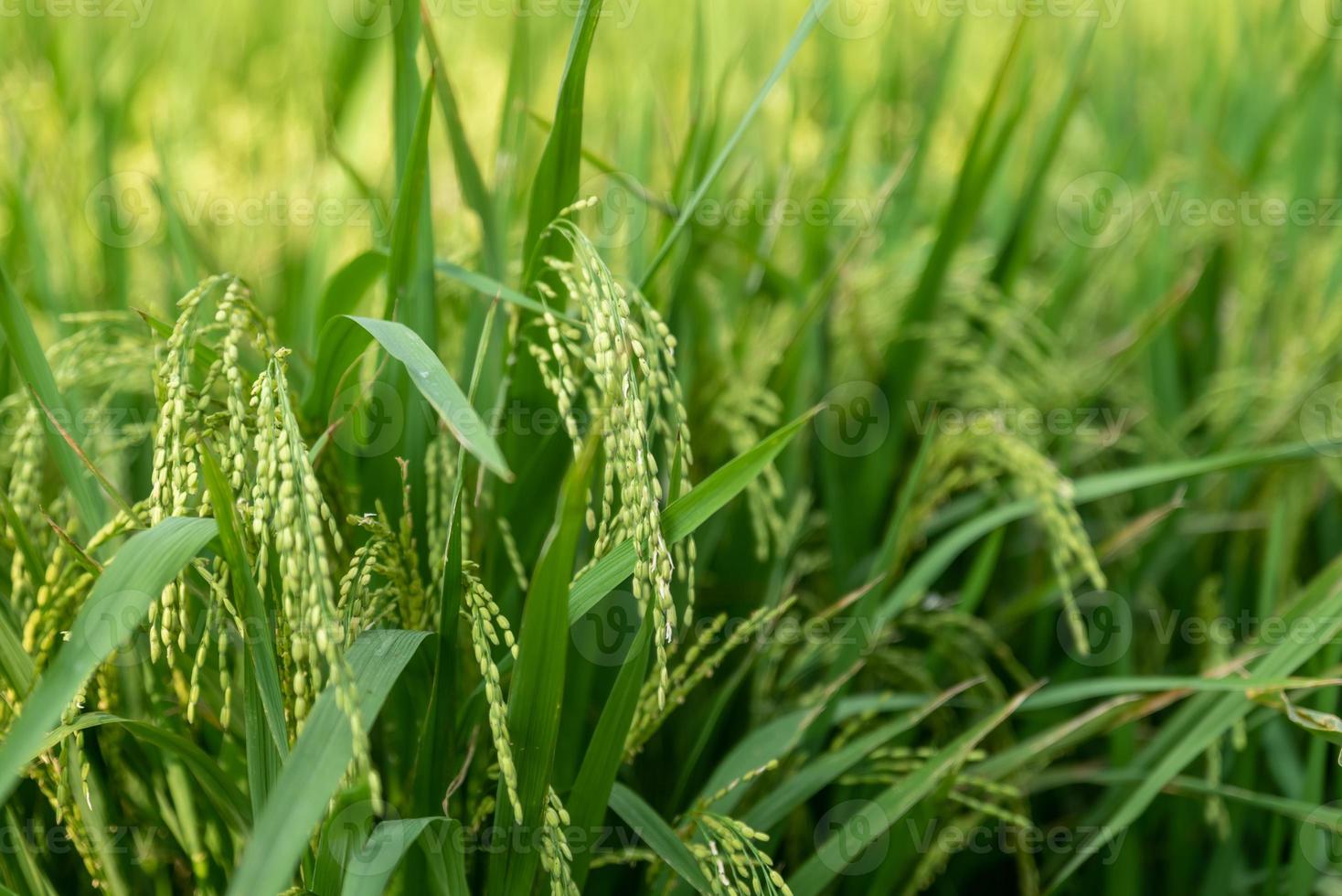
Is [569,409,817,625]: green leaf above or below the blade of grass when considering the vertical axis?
below

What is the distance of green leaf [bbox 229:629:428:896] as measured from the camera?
0.68 metres

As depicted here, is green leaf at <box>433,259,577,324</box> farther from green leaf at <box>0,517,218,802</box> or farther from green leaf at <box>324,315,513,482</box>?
green leaf at <box>0,517,218,802</box>

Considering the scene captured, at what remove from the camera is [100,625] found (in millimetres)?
727

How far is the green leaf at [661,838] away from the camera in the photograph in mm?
921

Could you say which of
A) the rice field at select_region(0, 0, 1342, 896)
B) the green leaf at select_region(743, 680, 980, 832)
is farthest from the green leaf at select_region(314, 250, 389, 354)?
the green leaf at select_region(743, 680, 980, 832)

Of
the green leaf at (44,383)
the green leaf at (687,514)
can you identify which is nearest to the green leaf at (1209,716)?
the green leaf at (687,514)

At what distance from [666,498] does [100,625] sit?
506 millimetres

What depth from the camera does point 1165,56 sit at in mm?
3152

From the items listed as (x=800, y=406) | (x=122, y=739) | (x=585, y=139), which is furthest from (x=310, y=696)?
(x=585, y=139)

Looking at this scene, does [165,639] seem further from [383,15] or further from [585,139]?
[383,15]

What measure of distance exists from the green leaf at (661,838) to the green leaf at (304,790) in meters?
0.29

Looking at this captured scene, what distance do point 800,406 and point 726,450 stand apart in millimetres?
150

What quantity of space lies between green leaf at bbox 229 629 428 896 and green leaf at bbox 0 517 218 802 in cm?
14

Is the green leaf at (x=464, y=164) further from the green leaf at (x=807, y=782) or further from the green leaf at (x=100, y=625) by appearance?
the green leaf at (x=807, y=782)
